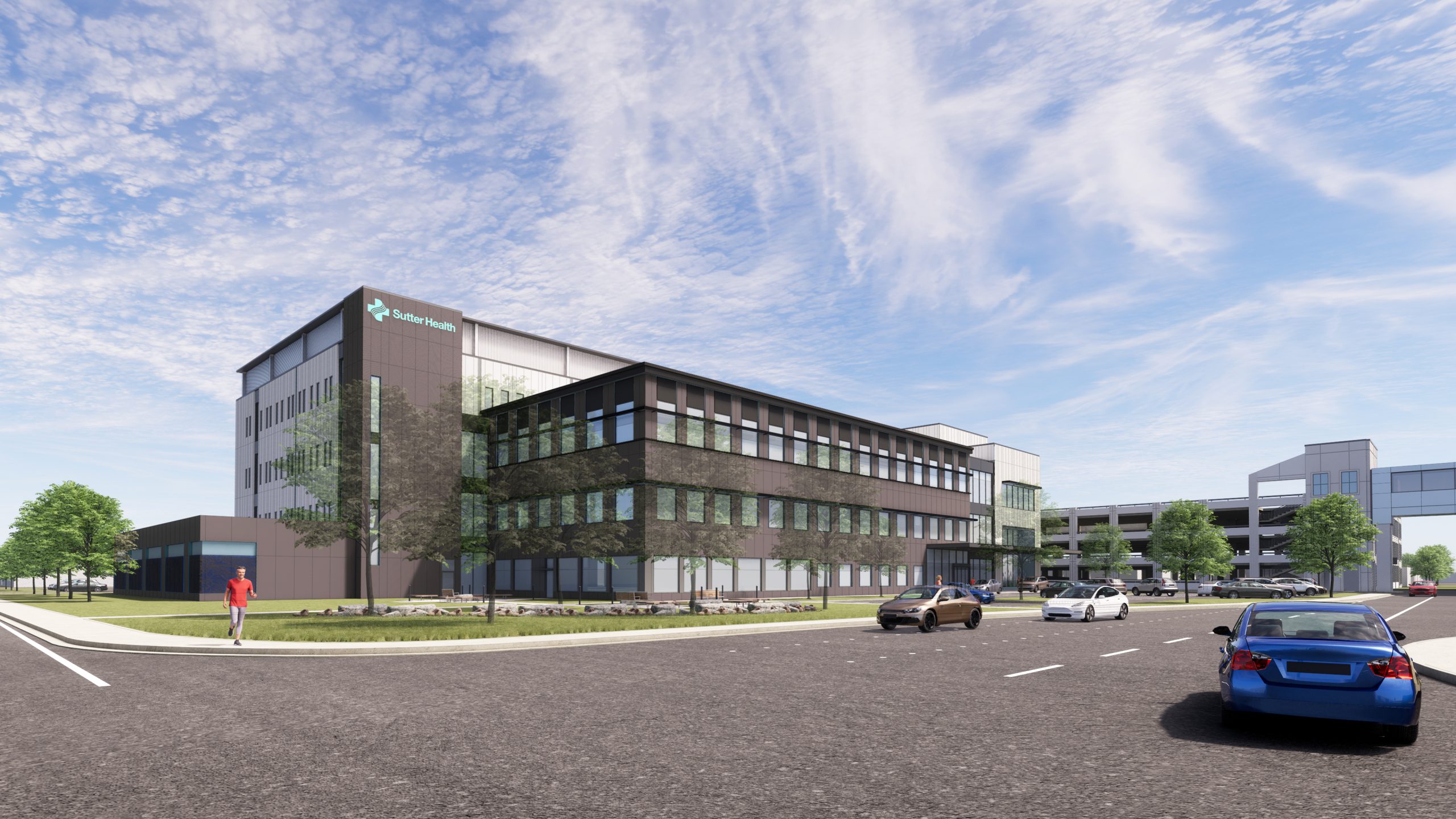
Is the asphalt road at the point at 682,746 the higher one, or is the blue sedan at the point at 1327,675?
the blue sedan at the point at 1327,675

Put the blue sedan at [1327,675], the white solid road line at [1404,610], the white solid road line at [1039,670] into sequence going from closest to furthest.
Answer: the blue sedan at [1327,675] → the white solid road line at [1039,670] → the white solid road line at [1404,610]

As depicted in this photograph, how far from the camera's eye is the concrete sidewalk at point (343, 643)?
→ 21.1 metres

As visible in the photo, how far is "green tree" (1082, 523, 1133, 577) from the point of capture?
346ft

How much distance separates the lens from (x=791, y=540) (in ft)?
148

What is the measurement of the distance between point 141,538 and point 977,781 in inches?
3378

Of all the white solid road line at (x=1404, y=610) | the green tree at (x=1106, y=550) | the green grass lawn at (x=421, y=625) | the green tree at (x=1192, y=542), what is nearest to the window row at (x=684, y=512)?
the green grass lawn at (x=421, y=625)

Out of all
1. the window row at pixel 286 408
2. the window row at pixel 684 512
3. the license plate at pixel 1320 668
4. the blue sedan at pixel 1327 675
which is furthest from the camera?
the window row at pixel 286 408

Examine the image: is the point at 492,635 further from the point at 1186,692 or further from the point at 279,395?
the point at 279,395

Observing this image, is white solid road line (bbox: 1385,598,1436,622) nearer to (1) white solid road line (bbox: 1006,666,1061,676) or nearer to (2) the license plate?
(1) white solid road line (bbox: 1006,666,1061,676)

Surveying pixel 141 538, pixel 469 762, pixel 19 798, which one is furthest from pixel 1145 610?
pixel 141 538

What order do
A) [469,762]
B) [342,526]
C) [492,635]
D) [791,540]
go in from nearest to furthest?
[469,762]
[492,635]
[342,526]
[791,540]

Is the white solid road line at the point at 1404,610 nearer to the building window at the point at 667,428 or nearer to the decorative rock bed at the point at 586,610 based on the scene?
the decorative rock bed at the point at 586,610

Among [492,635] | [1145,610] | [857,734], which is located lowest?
[1145,610]

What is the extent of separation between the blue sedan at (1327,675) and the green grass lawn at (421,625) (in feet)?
59.3
